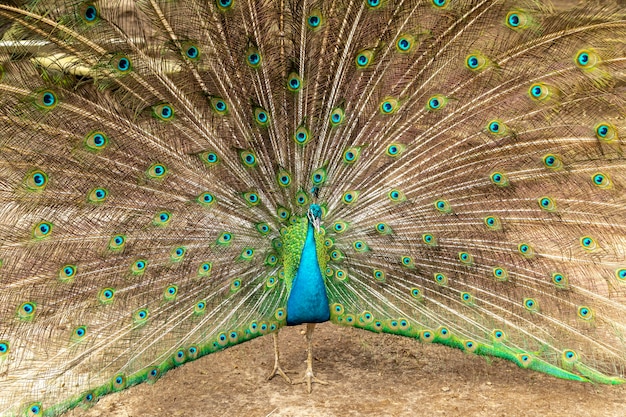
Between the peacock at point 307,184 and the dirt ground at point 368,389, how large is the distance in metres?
A: 0.29

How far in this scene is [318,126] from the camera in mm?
3867

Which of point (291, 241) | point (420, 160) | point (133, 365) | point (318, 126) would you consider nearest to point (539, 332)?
point (420, 160)

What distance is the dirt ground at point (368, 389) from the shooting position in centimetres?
389

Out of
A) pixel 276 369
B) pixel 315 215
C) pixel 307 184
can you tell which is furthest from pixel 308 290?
pixel 276 369

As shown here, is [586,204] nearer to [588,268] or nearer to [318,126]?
[588,268]

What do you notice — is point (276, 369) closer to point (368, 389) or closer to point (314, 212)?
point (368, 389)

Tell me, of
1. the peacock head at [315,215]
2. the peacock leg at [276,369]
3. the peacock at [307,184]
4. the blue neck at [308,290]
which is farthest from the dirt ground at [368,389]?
the peacock head at [315,215]

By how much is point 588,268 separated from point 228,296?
2.26 meters

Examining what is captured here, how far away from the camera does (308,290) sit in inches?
148

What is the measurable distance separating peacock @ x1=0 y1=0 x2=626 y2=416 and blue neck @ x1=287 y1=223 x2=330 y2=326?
0.01m

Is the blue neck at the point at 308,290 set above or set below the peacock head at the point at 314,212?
below

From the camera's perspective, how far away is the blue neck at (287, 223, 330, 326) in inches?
147

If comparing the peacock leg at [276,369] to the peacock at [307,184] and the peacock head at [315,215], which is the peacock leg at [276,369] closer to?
the peacock at [307,184]

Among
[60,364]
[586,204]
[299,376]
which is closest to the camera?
[60,364]
